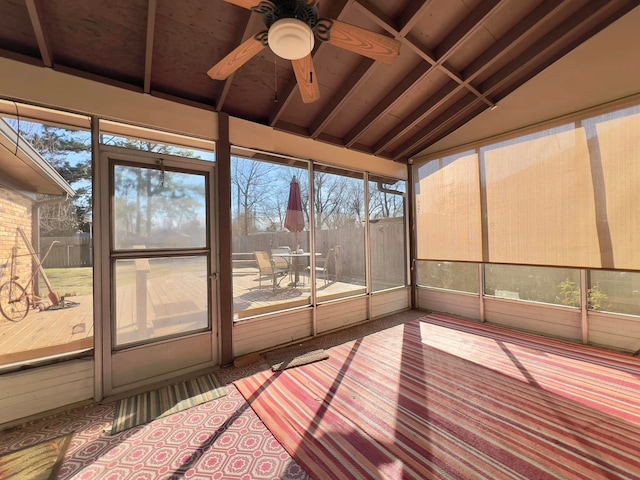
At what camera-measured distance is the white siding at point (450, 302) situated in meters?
4.65

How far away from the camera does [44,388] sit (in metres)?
2.33

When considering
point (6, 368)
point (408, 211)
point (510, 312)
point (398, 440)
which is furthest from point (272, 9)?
point (510, 312)

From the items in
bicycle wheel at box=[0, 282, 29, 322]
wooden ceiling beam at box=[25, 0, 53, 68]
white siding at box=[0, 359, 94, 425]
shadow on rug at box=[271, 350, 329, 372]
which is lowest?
shadow on rug at box=[271, 350, 329, 372]

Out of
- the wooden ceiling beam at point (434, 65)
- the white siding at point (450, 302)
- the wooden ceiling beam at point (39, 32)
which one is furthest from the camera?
the white siding at point (450, 302)

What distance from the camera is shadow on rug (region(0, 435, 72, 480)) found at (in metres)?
1.73

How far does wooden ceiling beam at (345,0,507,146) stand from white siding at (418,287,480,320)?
10.2 feet

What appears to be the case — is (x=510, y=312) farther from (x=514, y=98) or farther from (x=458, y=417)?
(x=514, y=98)

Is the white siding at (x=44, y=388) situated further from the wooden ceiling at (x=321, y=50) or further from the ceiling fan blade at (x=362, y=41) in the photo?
the ceiling fan blade at (x=362, y=41)

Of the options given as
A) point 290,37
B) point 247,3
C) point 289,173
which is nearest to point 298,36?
point 290,37

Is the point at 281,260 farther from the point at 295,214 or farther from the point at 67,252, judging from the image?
the point at 67,252

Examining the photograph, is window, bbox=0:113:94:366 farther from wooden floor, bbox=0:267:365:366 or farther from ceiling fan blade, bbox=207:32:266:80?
ceiling fan blade, bbox=207:32:266:80

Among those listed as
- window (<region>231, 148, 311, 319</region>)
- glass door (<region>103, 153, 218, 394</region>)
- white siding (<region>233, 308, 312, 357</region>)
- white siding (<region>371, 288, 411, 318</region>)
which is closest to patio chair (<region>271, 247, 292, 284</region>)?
window (<region>231, 148, 311, 319</region>)

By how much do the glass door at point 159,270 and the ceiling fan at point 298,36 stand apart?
1443 mm

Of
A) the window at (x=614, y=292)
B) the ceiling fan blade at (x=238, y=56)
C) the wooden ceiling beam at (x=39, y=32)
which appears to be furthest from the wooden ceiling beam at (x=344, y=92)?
the window at (x=614, y=292)
